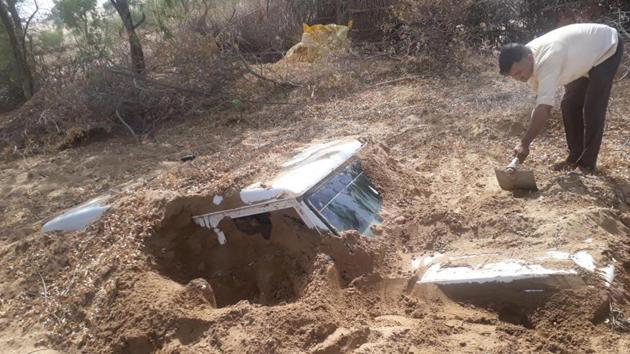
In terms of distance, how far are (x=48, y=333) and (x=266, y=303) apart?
4.96 feet

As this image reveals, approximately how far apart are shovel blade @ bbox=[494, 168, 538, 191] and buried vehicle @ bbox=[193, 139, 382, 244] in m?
1.15

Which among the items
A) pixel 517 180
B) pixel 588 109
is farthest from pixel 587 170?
pixel 517 180

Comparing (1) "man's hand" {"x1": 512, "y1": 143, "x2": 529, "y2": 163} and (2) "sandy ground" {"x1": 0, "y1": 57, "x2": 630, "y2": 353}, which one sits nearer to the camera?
(2) "sandy ground" {"x1": 0, "y1": 57, "x2": 630, "y2": 353}

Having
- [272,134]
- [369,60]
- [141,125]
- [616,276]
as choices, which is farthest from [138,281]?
[369,60]

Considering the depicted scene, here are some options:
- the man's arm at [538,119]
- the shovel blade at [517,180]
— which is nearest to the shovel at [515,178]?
the shovel blade at [517,180]

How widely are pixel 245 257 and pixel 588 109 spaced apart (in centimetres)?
321

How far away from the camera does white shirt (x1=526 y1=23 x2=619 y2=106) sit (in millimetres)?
4539

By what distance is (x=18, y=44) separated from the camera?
14367 mm

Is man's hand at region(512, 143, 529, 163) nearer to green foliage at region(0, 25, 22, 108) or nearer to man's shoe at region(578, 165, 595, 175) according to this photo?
man's shoe at region(578, 165, 595, 175)

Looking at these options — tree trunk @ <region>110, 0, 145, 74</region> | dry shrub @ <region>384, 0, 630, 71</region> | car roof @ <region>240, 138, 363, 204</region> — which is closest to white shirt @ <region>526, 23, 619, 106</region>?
car roof @ <region>240, 138, 363, 204</region>

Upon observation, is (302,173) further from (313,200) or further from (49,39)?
(49,39)

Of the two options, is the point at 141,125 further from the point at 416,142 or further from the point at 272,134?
the point at 416,142

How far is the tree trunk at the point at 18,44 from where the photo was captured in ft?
46.0

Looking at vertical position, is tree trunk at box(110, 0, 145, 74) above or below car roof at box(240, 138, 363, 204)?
above
